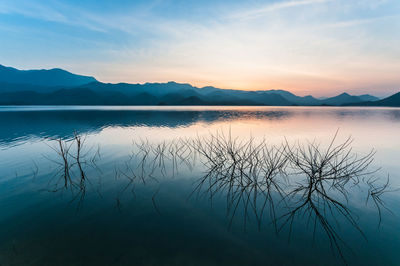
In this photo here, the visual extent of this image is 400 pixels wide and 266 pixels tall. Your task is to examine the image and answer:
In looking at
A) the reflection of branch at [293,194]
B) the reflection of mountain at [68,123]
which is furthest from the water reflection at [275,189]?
the reflection of mountain at [68,123]

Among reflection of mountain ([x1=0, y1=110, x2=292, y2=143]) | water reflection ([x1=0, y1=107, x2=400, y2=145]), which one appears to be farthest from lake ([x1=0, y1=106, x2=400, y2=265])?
reflection of mountain ([x1=0, y1=110, x2=292, y2=143])

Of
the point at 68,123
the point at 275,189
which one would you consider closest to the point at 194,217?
the point at 275,189

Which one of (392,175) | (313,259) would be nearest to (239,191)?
(313,259)

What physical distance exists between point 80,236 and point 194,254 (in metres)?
3.63

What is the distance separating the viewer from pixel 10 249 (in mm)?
5246

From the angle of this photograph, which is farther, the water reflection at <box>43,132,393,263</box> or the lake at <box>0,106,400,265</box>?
the water reflection at <box>43,132,393,263</box>

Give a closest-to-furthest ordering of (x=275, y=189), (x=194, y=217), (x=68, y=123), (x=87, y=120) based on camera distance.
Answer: (x=194, y=217), (x=275, y=189), (x=68, y=123), (x=87, y=120)

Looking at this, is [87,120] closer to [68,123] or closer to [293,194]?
[68,123]

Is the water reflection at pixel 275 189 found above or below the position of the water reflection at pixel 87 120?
above

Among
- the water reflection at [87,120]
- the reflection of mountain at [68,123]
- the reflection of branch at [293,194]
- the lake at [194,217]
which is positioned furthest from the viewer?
the water reflection at [87,120]

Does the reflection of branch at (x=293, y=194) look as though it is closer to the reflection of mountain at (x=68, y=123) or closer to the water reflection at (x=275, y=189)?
the water reflection at (x=275, y=189)

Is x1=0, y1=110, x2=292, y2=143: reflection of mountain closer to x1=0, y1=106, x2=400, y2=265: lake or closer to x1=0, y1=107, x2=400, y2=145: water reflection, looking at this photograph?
x1=0, y1=107, x2=400, y2=145: water reflection

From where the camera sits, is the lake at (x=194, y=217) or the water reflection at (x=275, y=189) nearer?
the lake at (x=194, y=217)

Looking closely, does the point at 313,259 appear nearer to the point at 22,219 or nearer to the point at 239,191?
the point at 239,191
